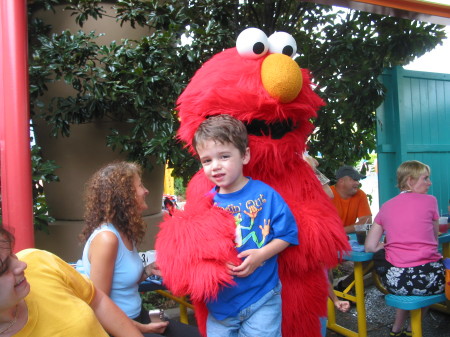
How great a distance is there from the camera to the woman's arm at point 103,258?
1.84m

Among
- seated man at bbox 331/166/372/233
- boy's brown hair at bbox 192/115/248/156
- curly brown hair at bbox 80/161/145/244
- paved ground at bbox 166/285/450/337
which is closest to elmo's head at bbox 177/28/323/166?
boy's brown hair at bbox 192/115/248/156

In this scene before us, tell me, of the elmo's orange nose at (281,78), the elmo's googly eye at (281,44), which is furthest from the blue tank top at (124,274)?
the elmo's googly eye at (281,44)

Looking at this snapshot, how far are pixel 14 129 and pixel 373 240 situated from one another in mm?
2313

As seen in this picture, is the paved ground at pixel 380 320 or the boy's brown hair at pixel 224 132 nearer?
the boy's brown hair at pixel 224 132

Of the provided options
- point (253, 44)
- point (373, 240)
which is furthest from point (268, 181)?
point (373, 240)

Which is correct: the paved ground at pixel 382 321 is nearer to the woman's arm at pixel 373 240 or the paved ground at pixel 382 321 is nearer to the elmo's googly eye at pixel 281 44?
the woman's arm at pixel 373 240

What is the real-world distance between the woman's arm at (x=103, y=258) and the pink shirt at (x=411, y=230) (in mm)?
1930

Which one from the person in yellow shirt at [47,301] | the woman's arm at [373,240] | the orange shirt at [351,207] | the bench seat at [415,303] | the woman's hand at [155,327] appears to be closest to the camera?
the person in yellow shirt at [47,301]

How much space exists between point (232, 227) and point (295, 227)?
0.88ft

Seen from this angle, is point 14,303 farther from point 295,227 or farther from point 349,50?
point 349,50

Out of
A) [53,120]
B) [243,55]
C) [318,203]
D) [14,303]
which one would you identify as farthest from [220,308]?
[53,120]

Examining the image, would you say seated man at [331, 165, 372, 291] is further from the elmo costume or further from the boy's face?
the boy's face

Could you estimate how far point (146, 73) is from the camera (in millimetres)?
2836

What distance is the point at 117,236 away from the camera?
194 cm
